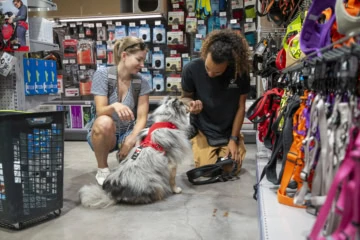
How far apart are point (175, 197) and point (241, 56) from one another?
1.19 meters

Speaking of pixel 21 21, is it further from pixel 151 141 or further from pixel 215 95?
pixel 215 95

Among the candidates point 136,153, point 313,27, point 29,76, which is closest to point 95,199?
point 136,153

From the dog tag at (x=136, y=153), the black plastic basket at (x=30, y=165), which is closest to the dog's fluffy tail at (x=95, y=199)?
the black plastic basket at (x=30, y=165)

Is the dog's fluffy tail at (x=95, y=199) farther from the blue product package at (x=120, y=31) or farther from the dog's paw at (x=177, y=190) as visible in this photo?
the blue product package at (x=120, y=31)

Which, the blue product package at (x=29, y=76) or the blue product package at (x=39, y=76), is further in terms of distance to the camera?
the blue product package at (x=39, y=76)

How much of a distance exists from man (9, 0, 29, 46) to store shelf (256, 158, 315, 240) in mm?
1778

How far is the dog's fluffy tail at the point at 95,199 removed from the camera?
2211mm

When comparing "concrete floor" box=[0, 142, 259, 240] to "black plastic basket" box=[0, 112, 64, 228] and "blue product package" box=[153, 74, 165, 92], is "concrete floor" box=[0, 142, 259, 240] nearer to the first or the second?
"black plastic basket" box=[0, 112, 64, 228]

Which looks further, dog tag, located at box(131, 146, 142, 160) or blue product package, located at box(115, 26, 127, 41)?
blue product package, located at box(115, 26, 127, 41)

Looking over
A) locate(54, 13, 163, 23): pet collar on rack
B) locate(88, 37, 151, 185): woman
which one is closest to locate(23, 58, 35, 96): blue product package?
locate(88, 37, 151, 185): woman

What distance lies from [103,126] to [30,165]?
702 mm

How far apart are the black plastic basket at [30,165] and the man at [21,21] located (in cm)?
61

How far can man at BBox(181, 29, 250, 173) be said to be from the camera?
8.99 ft

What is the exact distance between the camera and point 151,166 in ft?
7.29
